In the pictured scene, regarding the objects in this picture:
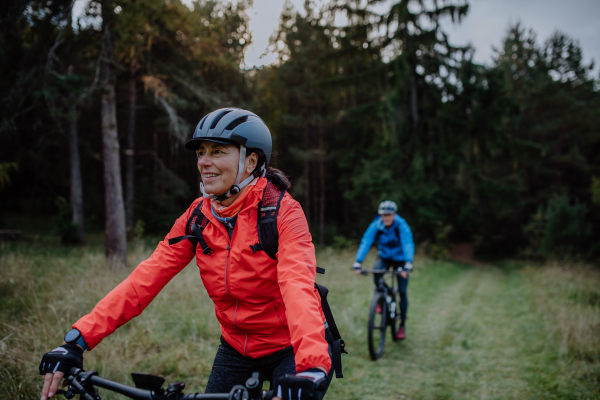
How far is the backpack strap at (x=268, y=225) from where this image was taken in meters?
1.88

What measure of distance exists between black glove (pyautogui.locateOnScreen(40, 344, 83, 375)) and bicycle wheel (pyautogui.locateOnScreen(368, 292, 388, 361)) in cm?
423

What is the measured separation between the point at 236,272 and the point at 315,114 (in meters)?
22.2

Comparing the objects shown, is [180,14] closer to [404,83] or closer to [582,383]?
[582,383]

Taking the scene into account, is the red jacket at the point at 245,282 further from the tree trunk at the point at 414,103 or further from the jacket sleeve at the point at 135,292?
the tree trunk at the point at 414,103

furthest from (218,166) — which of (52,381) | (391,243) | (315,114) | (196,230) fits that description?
(315,114)

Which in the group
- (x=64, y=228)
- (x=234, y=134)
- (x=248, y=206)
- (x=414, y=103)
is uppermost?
(x=414, y=103)

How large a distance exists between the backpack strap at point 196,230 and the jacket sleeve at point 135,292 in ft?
0.15

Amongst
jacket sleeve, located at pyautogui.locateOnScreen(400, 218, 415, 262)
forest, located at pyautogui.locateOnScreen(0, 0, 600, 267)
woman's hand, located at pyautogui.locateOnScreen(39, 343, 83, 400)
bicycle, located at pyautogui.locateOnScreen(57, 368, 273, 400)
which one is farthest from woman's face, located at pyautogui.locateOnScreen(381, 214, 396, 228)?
forest, located at pyautogui.locateOnScreen(0, 0, 600, 267)

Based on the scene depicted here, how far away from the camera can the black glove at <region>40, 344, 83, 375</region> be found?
5.27ft

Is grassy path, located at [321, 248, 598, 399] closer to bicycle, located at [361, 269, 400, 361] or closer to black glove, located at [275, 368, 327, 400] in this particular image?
bicycle, located at [361, 269, 400, 361]

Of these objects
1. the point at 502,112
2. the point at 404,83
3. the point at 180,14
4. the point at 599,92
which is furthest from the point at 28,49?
the point at 599,92

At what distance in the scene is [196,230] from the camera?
2020 millimetres

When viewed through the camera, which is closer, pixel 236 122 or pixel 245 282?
pixel 245 282

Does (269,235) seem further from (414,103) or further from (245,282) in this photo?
(414,103)
